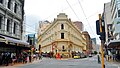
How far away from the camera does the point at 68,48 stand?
274ft

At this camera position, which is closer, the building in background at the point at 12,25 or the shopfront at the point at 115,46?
the building in background at the point at 12,25

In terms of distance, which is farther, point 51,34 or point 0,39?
point 51,34

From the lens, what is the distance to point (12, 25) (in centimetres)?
3841

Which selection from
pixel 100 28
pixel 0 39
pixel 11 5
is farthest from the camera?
pixel 11 5

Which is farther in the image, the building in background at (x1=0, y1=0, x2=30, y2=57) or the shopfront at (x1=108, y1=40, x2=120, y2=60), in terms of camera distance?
the shopfront at (x1=108, y1=40, x2=120, y2=60)

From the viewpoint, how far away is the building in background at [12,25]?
32.8m

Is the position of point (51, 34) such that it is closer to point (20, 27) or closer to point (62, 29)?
point (62, 29)

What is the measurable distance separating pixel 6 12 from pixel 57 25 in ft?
162

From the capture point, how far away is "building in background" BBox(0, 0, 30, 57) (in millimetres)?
32812

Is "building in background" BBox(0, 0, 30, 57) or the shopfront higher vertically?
"building in background" BBox(0, 0, 30, 57)

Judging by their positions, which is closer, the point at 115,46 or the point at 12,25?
the point at 12,25

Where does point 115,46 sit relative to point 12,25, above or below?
below

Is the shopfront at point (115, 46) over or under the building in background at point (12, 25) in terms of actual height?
under

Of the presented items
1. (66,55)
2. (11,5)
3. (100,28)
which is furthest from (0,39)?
(66,55)
